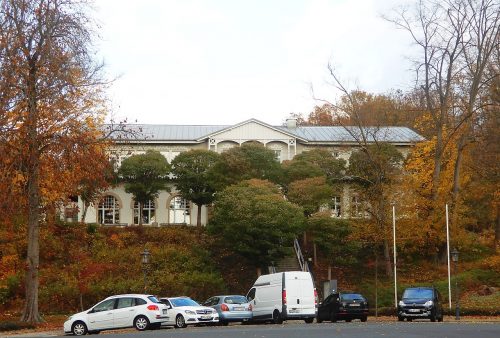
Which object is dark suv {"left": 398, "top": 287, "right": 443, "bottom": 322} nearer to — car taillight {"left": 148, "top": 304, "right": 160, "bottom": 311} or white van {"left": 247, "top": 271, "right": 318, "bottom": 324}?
white van {"left": 247, "top": 271, "right": 318, "bottom": 324}

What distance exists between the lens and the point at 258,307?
118ft

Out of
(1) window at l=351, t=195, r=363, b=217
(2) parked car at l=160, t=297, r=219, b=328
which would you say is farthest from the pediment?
(2) parked car at l=160, t=297, r=219, b=328

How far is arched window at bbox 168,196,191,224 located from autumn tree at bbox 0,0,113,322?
33.9 m

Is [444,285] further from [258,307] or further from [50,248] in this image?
[50,248]

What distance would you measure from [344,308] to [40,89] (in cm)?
1656

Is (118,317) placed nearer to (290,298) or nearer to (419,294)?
(290,298)

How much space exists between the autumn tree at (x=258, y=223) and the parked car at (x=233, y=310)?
14931 millimetres

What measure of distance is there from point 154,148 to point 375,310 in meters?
34.9

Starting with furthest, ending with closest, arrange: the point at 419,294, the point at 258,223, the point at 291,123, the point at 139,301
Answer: the point at 291,123 → the point at 258,223 → the point at 419,294 → the point at 139,301

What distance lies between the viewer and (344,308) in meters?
36.6

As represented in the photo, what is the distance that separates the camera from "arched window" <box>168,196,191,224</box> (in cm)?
6981

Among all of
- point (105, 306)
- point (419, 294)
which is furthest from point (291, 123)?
point (105, 306)

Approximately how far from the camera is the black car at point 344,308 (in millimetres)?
36562

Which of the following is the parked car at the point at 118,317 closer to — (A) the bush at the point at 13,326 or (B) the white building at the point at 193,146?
(A) the bush at the point at 13,326
